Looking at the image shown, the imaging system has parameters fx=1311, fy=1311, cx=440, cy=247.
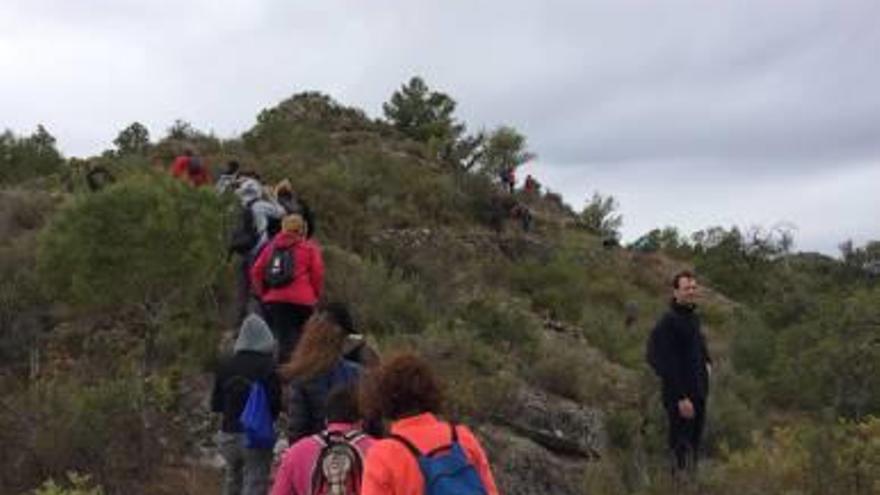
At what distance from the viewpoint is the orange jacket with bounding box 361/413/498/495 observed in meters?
4.54

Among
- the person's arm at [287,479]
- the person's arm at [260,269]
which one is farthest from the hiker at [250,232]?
the person's arm at [287,479]

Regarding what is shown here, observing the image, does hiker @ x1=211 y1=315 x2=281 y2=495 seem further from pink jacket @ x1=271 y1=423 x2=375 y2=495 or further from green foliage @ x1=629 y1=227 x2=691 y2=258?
green foliage @ x1=629 y1=227 x2=691 y2=258

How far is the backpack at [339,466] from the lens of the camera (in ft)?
17.9

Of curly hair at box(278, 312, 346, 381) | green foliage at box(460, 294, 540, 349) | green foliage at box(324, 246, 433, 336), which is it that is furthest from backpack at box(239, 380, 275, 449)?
green foliage at box(460, 294, 540, 349)

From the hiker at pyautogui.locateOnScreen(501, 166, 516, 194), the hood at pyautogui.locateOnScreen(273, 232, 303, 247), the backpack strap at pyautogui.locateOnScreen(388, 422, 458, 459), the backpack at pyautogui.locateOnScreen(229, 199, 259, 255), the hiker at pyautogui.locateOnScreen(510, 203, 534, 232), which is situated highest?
the hiker at pyautogui.locateOnScreen(501, 166, 516, 194)

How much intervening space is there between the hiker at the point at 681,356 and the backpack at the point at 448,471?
5054mm

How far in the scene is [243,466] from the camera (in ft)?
26.8

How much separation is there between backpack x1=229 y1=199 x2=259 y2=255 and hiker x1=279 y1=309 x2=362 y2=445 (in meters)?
5.34

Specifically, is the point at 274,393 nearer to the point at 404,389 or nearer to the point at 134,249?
the point at 404,389

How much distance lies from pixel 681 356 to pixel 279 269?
3047mm

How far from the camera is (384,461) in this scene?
4.55 m

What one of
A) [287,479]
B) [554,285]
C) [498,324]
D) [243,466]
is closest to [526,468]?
[243,466]

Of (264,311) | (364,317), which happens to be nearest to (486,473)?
(264,311)

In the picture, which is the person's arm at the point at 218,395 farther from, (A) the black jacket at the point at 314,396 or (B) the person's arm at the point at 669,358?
(B) the person's arm at the point at 669,358
